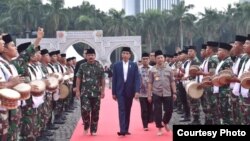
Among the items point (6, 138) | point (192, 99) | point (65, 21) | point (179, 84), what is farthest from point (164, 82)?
point (65, 21)

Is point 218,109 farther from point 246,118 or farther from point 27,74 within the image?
point 27,74

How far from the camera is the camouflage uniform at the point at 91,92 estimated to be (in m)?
9.72

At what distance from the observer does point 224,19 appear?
178 feet

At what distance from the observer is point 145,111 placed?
10602 mm

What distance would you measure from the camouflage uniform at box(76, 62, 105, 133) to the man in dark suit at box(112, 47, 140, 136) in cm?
32

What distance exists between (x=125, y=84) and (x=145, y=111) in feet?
3.57

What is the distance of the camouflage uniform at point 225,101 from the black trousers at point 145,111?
2.39m

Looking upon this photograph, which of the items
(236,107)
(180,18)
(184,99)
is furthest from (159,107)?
(180,18)

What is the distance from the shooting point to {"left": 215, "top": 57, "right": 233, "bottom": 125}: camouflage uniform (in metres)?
8.23

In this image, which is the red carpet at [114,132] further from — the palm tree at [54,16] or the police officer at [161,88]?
the palm tree at [54,16]

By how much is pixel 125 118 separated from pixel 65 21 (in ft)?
142

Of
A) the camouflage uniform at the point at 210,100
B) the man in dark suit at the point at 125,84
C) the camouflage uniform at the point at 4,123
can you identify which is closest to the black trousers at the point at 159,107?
the man in dark suit at the point at 125,84

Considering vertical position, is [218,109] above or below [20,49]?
below

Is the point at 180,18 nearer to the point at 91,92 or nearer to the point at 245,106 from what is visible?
the point at 91,92
